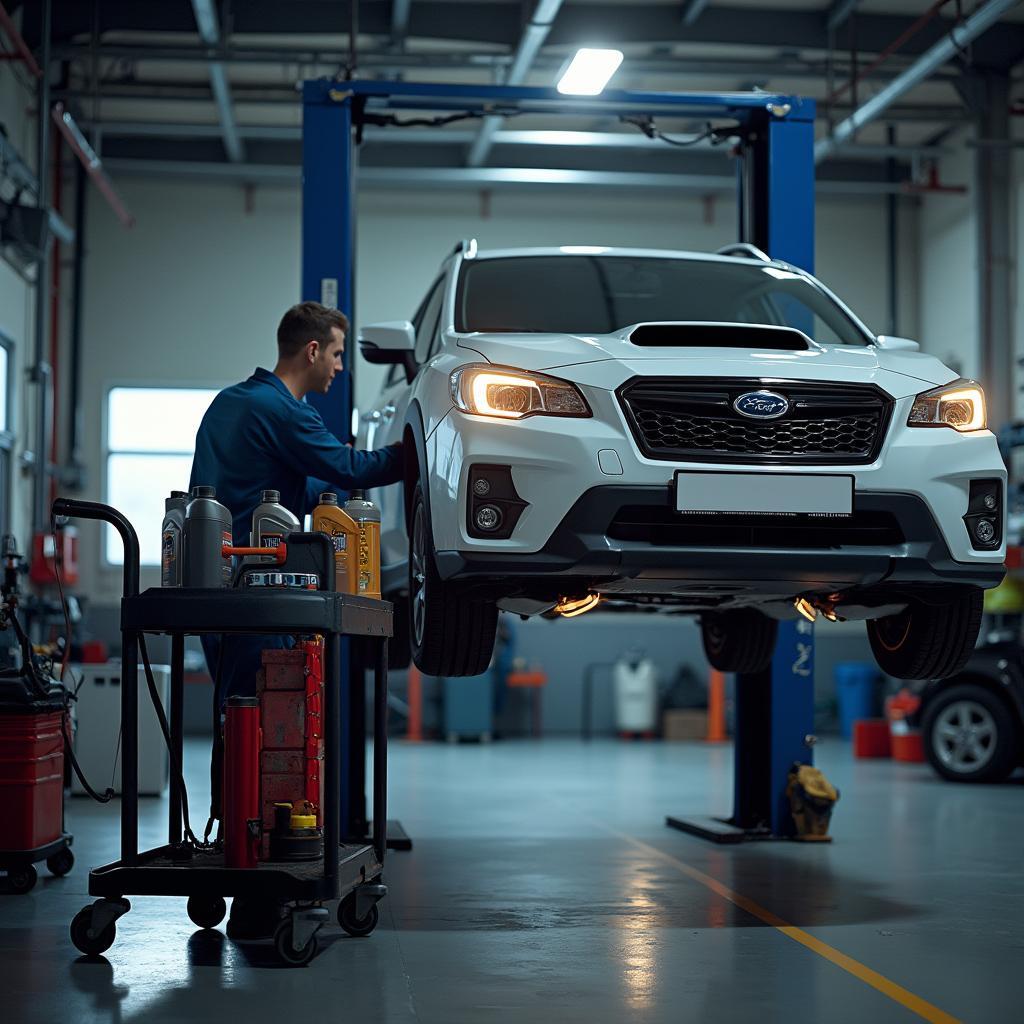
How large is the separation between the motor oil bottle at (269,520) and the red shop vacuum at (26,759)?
1396 millimetres

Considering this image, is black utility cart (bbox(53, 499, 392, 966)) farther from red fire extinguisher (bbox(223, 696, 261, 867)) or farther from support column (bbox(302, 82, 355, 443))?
support column (bbox(302, 82, 355, 443))

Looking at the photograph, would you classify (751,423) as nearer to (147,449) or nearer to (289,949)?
(289,949)

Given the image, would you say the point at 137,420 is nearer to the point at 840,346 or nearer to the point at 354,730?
the point at 354,730

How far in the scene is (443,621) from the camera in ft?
15.1

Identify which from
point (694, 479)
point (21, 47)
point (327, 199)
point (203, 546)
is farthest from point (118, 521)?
point (21, 47)

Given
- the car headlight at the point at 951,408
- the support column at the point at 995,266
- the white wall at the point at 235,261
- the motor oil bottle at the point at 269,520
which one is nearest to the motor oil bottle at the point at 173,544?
the motor oil bottle at the point at 269,520

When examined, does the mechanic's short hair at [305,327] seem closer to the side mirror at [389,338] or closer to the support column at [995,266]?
the side mirror at [389,338]

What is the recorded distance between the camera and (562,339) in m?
4.43

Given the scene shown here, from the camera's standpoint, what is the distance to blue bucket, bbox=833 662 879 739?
15.6m

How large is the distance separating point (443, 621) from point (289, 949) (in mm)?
1215

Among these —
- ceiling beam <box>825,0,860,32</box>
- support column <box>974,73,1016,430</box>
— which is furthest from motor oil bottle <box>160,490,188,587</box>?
support column <box>974,73,1016,430</box>

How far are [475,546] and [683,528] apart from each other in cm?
60

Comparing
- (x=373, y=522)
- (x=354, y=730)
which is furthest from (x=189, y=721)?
(x=373, y=522)

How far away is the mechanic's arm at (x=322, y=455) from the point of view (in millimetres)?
4457
